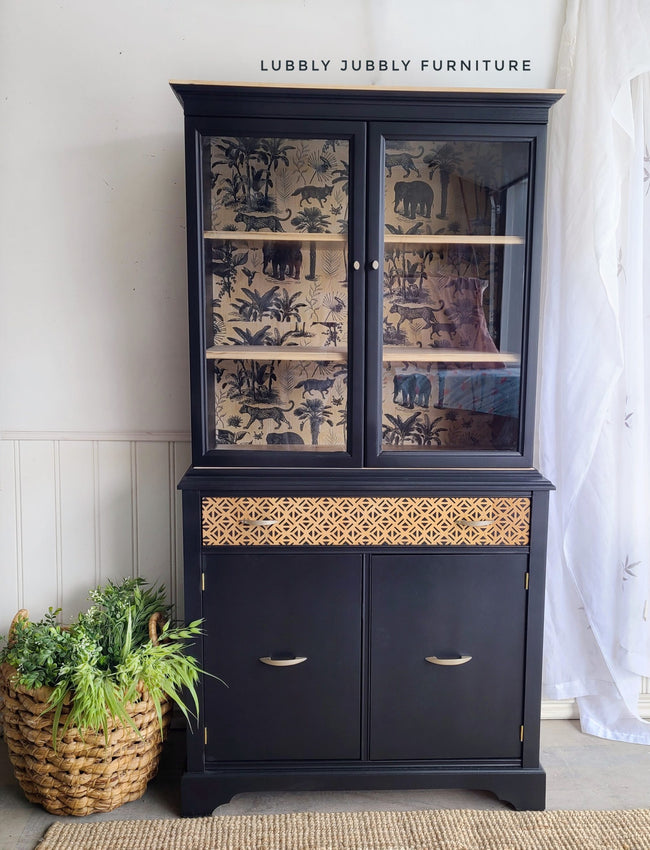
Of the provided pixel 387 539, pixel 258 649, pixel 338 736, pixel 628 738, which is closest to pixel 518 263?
A: pixel 387 539

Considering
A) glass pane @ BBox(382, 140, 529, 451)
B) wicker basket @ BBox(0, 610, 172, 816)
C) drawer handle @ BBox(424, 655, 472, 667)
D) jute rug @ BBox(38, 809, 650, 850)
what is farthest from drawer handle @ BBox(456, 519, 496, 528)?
wicker basket @ BBox(0, 610, 172, 816)

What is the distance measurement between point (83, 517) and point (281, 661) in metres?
0.85

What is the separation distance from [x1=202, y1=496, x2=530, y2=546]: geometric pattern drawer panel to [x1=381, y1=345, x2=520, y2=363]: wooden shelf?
0.38 meters

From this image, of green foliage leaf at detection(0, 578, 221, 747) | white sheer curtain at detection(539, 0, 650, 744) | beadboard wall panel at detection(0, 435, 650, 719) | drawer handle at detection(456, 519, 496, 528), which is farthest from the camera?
beadboard wall panel at detection(0, 435, 650, 719)

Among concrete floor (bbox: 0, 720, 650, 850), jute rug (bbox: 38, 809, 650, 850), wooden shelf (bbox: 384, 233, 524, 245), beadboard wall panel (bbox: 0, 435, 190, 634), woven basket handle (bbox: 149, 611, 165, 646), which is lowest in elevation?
concrete floor (bbox: 0, 720, 650, 850)

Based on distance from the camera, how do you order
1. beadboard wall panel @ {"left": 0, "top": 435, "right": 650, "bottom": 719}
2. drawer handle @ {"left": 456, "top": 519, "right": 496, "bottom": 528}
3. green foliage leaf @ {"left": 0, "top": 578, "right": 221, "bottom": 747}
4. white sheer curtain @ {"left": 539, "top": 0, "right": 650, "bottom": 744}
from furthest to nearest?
beadboard wall panel @ {"left": 0, "top": 435, "right": 650, "bottom": 719}
white sheer curtain @ {"left": 539, "top": 0, "right": 650, "bottom": 744}
drawer handle @ {"left": 456, "top": 519, "right": 496, "bottom": 528}
green foliage leaf @ {"left": 0, "top": 578, "right": 221, "bottom": 747}

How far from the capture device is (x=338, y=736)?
6.68ft

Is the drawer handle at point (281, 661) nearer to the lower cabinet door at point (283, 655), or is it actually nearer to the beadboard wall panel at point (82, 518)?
the lower cabinet door at point (283, 655)

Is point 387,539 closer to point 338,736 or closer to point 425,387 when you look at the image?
point 425,387

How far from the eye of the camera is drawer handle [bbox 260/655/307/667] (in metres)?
1.98

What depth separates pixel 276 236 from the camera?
1967 millimetres

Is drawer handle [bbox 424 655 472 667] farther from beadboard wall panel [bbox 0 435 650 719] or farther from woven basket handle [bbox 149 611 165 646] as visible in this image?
beadboard wall panel [bbox 0 435 650 719]

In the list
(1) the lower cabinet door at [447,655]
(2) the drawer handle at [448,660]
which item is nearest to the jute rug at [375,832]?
(1) the lower cabinet door at [447,655]

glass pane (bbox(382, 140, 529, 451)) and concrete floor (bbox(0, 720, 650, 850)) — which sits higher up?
glass pane (bbox(382, 140, 529, 451))
